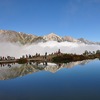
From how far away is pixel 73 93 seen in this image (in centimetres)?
5491

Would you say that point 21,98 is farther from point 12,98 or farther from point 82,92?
point 82,92

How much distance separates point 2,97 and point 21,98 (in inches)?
203

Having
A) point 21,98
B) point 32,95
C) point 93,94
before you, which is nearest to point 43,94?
point 32,95

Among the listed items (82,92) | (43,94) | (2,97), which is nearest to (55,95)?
(43,94)

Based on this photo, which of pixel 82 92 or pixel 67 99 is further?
pixel 82 92

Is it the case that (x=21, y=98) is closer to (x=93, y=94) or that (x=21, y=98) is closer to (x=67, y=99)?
(x=67, y=99)

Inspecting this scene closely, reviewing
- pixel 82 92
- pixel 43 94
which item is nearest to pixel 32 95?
pixel 43 94

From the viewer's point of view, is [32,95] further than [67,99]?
Yes

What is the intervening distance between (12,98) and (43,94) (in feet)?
27.0

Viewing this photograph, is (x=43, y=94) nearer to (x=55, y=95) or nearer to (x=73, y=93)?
(x=55, y=95)

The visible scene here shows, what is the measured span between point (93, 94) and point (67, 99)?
24.5 ft

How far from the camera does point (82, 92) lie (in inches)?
2199

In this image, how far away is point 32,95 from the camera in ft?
181

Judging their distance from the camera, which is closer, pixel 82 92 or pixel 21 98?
pixel 21 98
